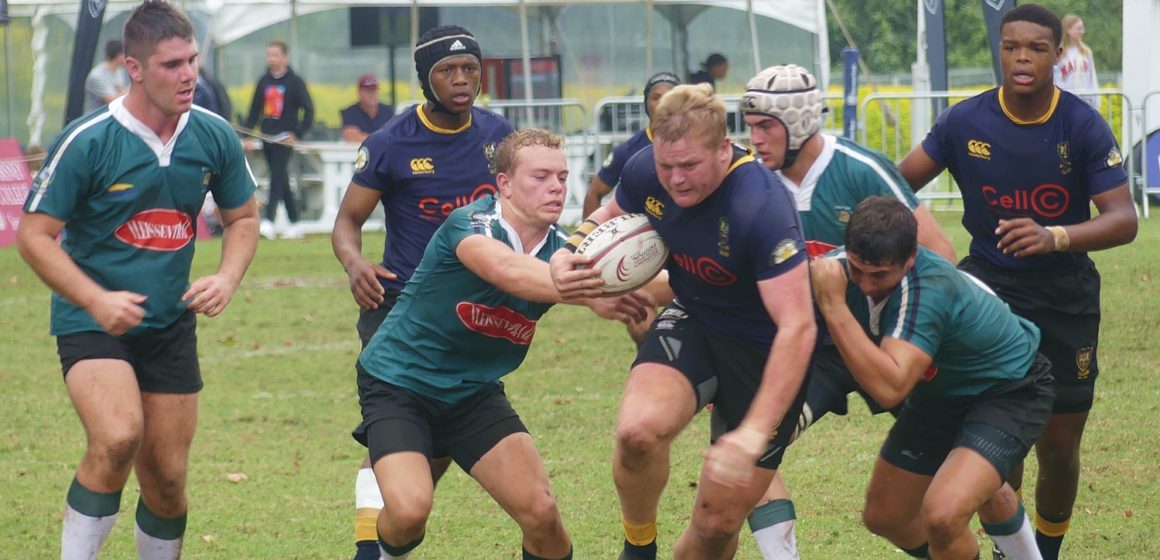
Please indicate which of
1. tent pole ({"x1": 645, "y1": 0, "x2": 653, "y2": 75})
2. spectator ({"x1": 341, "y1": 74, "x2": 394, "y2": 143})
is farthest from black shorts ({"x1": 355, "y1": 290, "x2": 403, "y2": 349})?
tent pole ({"x1": 645, "y1": 0, "x2": 653, "y2": 75})

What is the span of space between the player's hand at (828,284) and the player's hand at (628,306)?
0.73 metres

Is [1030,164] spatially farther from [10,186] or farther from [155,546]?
[10,186]

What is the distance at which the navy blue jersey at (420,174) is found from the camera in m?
7.26

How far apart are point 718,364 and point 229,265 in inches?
79.9

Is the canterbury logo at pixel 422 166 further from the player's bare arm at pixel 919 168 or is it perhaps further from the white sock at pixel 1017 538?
the white sock at pixel 1017 538

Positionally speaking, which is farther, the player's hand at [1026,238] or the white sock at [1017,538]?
the player's hand at [1026,238]

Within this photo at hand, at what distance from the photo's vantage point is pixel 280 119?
19.5m

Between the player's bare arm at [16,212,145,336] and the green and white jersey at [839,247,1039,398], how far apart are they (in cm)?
266

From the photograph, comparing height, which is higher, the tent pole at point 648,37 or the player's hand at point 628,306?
the tent pole at point 648,37

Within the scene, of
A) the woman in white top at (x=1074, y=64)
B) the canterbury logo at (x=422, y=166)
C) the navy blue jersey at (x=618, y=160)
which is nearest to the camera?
the canterbury logo at (x=422, y=166)

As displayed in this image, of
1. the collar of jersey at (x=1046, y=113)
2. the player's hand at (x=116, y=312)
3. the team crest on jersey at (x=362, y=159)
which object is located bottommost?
the player's hand at (x=116, y=312)

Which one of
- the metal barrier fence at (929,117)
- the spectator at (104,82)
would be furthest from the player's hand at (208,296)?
the spectator at (104,82)

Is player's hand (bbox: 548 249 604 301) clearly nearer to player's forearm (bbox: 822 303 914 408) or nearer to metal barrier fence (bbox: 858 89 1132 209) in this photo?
player's forearm (bbox: 822 303 914 408)

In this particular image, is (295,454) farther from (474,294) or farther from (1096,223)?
(1096,223)
